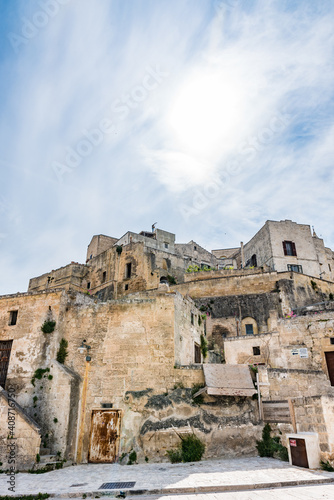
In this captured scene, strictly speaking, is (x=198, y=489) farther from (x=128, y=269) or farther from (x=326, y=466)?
(x=128, y=269)

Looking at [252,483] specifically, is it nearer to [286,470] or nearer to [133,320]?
[286,470]

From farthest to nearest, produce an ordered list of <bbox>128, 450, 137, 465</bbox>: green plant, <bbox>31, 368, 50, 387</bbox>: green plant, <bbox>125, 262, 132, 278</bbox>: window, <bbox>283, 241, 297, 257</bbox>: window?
<bbox>125, 262, 132, 278</bbox>: window < <bbox>283, 241, 297, 257</bbox>: window < <bbox>31, 368, 50, 387</bbox>: green plant < <bbox>128, 450, 137, 465</bbox>: green plant

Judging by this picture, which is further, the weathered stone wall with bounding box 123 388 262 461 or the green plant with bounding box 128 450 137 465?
the weathered stone wall with bounding box 123 388 262 461

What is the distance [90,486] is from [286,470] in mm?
4594

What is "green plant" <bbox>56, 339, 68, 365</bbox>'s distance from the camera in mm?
13016

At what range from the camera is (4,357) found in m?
13.5

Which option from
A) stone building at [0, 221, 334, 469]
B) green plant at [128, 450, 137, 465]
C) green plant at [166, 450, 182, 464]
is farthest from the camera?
stone building at [0, 221, 334, 469]

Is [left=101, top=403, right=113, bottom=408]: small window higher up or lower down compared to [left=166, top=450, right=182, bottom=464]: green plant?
higher up

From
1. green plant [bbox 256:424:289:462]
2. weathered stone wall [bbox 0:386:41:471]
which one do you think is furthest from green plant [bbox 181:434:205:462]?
weathered stone wall [bbox 0:386:41:471]

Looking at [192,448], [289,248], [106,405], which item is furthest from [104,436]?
[289,248]

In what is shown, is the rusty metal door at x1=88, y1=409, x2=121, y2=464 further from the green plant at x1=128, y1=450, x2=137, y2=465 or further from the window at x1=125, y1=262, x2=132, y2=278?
the window at x1=125, y1=262, x2=132, y2=278

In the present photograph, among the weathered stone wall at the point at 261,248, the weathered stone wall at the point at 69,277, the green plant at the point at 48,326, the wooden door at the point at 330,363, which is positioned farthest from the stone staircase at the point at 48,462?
the weathered stone wall at the point at 69,277

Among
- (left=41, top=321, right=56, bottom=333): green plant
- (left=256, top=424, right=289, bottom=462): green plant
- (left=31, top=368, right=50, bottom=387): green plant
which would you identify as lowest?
(left=256, top=424, right=289, bottom=462): green plant

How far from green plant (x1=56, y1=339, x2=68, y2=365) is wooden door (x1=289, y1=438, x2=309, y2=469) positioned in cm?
816
